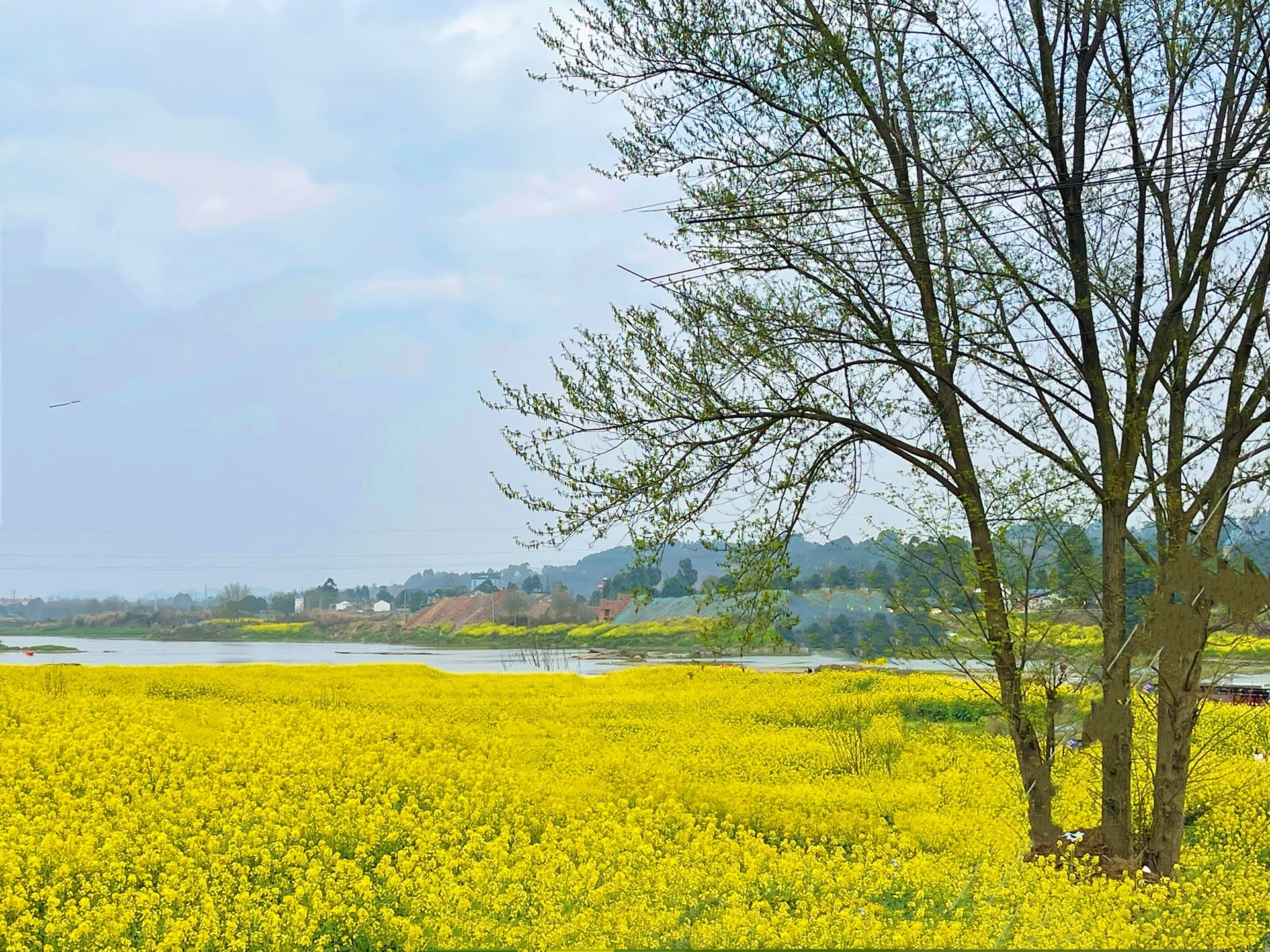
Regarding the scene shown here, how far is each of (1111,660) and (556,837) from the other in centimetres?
315

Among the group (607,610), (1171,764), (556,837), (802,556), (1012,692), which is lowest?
(556,837)

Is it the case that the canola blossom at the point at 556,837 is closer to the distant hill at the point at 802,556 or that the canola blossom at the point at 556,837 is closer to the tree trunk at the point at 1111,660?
the tree trunk at the point at 1111,660

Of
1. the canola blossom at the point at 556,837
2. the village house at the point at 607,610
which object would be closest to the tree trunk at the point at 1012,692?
the canola blossom at the point at 556,837

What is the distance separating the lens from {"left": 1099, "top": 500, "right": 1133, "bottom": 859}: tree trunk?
580 centimetres

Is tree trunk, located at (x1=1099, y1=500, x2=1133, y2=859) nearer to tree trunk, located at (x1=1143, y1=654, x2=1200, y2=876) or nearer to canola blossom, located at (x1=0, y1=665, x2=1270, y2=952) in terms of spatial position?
tree trunk, located at (x1=1143, y1=654, x2=1200, y2=876)

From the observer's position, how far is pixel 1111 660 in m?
5.62

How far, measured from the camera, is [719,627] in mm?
6125

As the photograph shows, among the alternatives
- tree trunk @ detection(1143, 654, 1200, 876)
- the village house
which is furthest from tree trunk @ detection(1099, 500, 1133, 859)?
Answer: the village house

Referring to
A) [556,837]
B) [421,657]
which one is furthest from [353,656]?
[556,837]

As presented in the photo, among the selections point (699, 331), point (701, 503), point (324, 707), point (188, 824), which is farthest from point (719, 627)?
point (324, 707)

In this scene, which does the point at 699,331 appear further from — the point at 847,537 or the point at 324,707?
the point at 324,707

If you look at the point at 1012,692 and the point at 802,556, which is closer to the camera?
the point at 1012,692

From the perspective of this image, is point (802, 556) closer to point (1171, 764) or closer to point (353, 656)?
point (1171, 764)

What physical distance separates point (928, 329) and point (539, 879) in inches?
138
